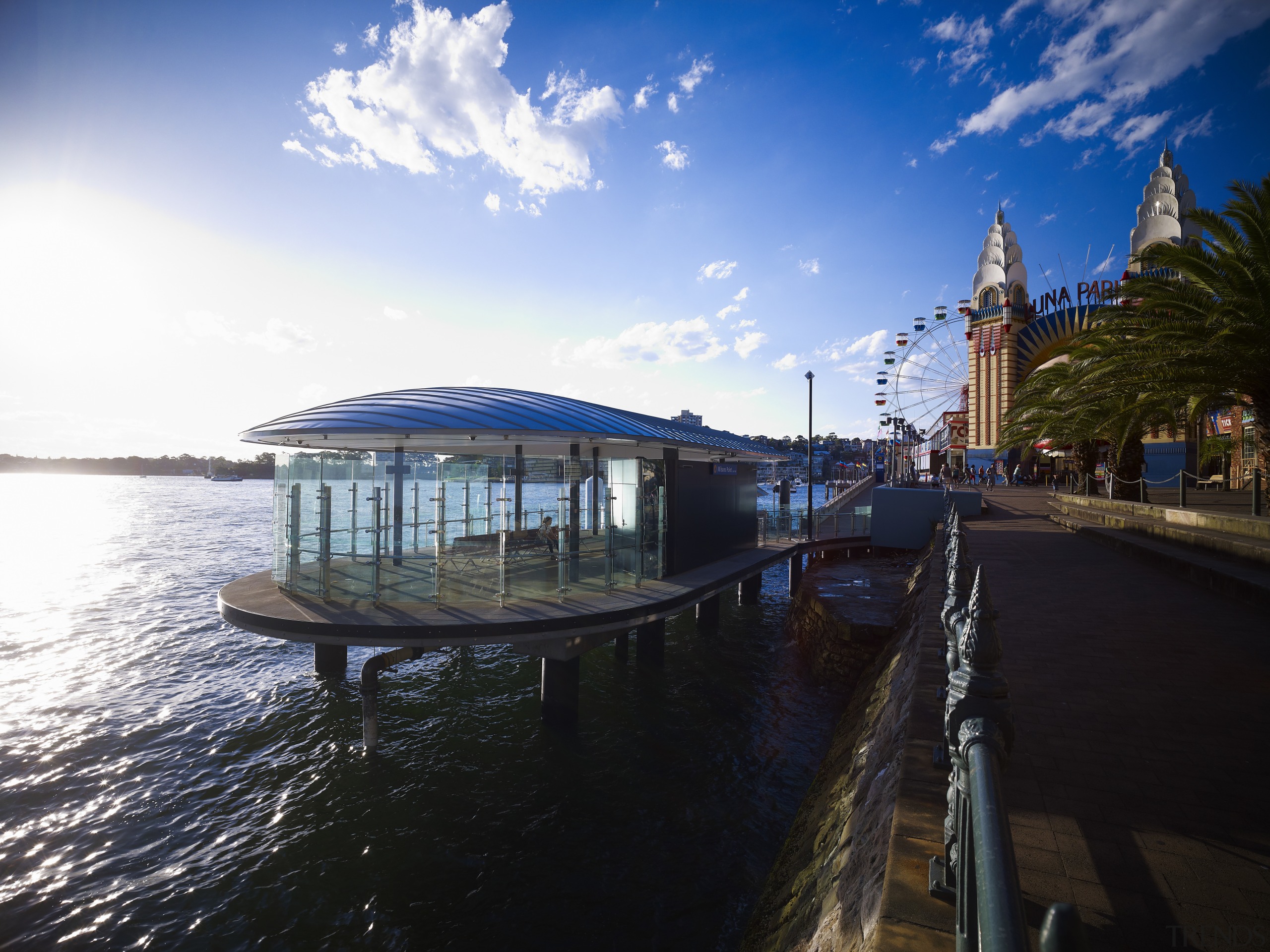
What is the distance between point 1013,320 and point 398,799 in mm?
53594

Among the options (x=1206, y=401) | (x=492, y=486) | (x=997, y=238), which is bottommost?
(x=492, y=486)

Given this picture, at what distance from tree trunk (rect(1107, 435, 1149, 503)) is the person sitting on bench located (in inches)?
778

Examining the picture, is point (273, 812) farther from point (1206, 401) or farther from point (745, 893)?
point (1206, 401)

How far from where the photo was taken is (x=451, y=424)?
1041 cm

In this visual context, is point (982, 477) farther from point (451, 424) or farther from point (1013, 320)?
point (451, 424)

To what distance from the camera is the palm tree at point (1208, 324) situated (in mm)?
11375

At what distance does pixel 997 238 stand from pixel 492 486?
55603mm

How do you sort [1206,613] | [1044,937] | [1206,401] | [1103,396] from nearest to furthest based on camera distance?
[1044,937] < [1206,613] < [1206,401] < [1103,396]

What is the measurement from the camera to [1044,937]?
2.96 feet

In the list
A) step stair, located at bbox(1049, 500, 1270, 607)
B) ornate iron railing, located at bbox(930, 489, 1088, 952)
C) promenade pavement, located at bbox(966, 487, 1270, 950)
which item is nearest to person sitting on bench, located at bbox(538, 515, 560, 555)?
promenade pavement, located at bbox(966, 487, 1270, 950)

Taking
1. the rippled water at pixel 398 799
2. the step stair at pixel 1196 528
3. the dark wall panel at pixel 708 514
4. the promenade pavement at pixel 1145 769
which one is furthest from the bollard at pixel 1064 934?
the dark wall panel at pixel 708 514

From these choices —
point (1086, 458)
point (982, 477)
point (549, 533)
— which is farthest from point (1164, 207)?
point (549, 533)

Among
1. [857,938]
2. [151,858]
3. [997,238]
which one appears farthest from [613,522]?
[997,238]

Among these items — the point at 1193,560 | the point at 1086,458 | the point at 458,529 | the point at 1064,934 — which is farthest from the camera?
the point at 1086,458
